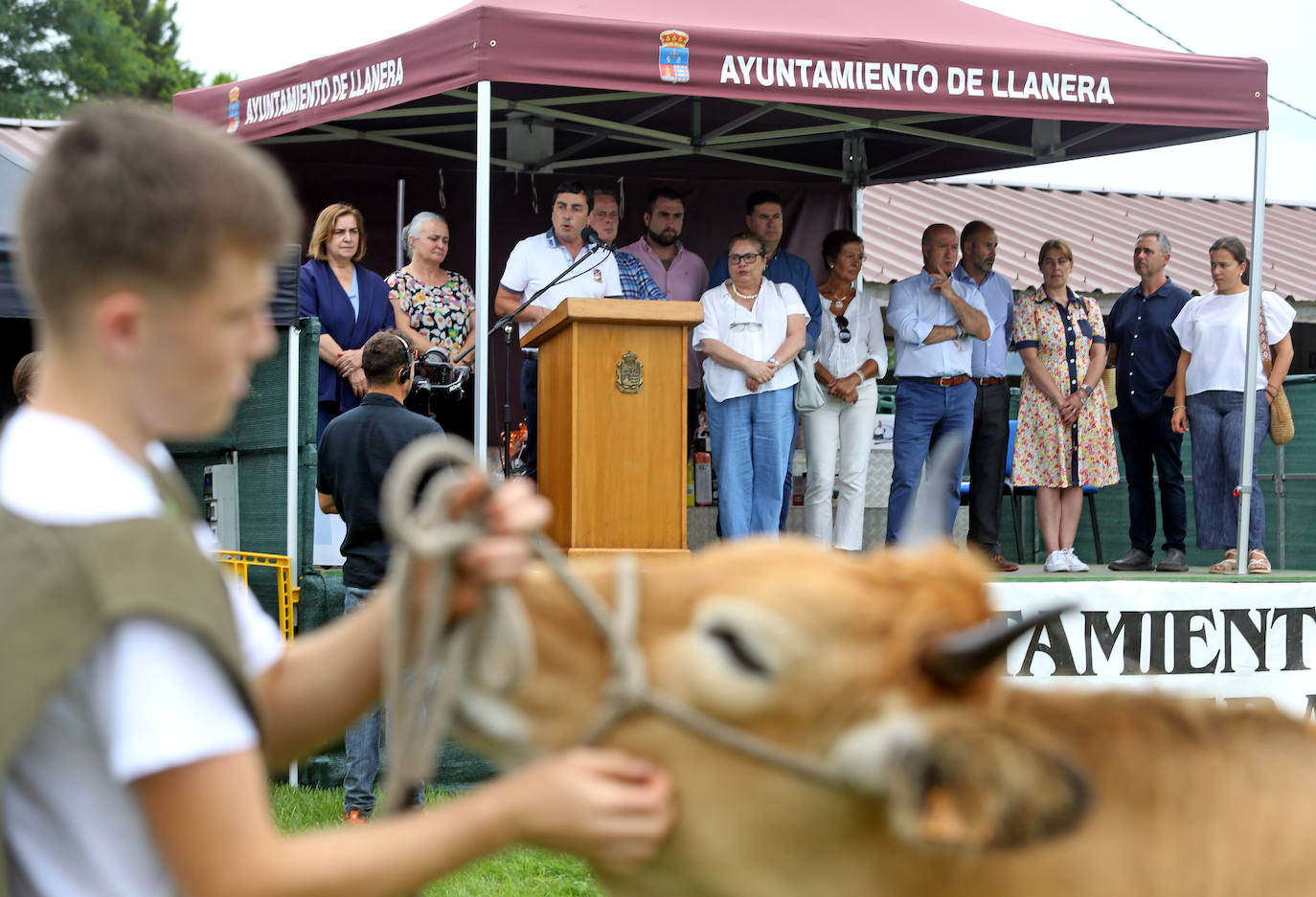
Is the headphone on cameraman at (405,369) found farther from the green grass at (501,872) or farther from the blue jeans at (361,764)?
the green grass at (501,872)

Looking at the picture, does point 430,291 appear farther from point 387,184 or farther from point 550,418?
point 387,184

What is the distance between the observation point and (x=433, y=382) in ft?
21.7

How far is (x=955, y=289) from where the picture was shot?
24.5ft

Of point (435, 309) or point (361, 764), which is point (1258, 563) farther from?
point (361, 764)

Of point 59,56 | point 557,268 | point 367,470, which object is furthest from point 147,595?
point 59,56

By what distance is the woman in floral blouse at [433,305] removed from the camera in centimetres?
705

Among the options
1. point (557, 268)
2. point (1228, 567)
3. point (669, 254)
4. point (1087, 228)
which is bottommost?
point (1228, 567)

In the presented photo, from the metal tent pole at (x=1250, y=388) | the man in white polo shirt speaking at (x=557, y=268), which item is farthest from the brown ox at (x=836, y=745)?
the metal tent pole at (x=1250, y=388)

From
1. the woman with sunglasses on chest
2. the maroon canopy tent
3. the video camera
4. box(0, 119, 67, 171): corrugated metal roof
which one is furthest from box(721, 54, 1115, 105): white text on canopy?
box(0, 119, 67, 171): corrugated metal roof

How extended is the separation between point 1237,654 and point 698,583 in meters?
5.08

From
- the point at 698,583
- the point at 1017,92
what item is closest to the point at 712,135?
the point at 1017,92

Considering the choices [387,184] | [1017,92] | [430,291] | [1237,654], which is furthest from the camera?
[387,184]

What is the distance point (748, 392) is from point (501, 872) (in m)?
2.93

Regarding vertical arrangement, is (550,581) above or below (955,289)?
below
